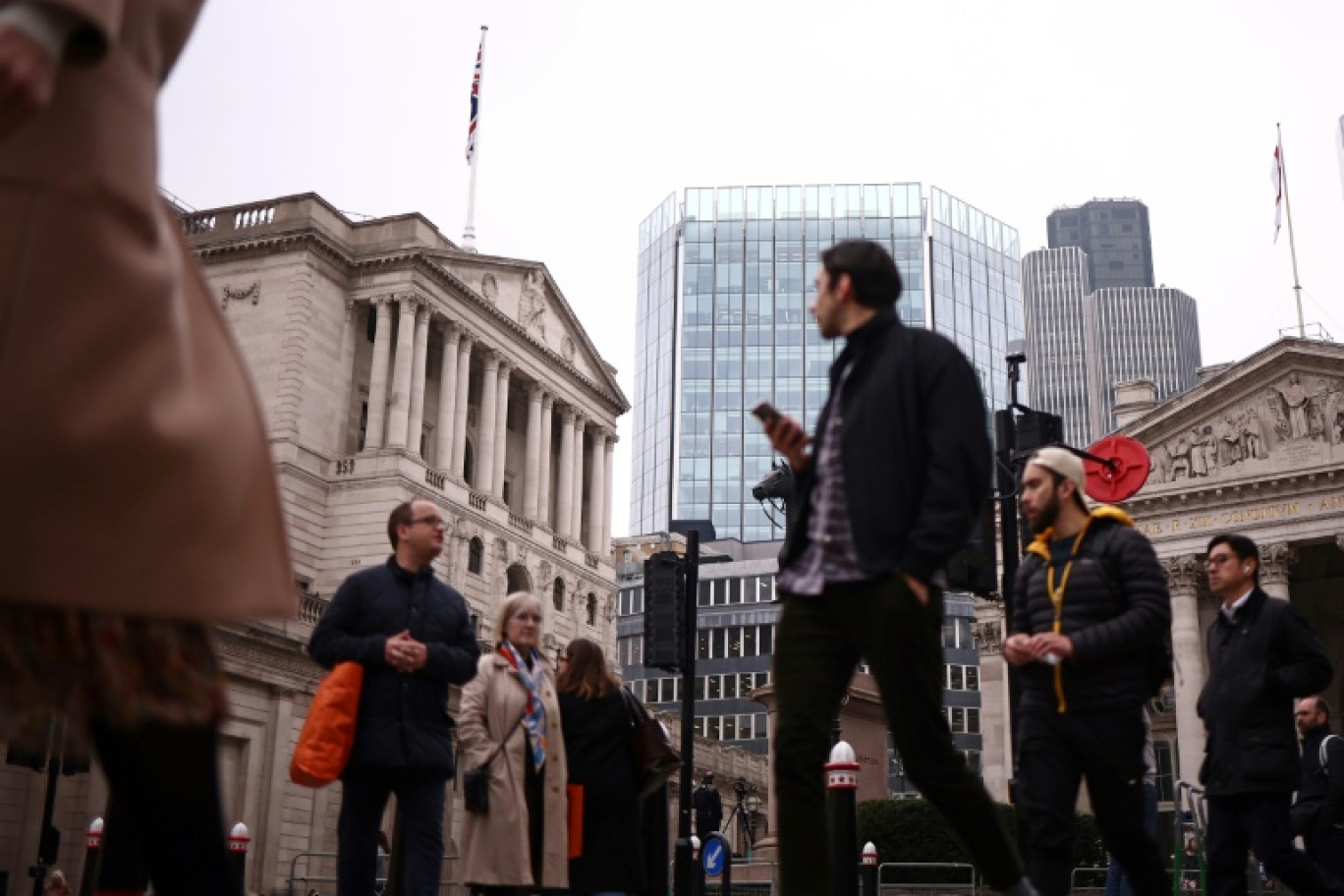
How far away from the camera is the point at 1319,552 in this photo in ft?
Answer: 154

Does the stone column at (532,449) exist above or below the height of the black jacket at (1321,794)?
above

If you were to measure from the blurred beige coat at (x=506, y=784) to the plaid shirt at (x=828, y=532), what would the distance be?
11.5 ft

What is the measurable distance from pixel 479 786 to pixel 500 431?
170 feet

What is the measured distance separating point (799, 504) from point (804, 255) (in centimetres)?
13454

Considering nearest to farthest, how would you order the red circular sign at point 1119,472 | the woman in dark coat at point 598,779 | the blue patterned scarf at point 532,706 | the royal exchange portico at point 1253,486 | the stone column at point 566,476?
the blue patterned scarf at point 532,706
the woman in dark coat at point 598,779
the red circular sign at point 1119,472
the royal exchange portico at point 1253,486
the stone column at point 566,476

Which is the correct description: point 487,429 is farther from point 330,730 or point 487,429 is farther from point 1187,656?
point 330,730

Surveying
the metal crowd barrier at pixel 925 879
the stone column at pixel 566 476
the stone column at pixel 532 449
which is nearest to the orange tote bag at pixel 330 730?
the metal crowd barrier at pixel 925 879

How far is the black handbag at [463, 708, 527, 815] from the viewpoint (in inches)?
344

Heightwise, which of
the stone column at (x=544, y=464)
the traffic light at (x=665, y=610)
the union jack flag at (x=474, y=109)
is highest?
the union jack flag at (x=474, y=109)

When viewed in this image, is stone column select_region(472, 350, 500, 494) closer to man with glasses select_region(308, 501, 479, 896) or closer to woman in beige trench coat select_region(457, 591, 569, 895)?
woman in beige trench coat select_region(457, 591, 569, 895)

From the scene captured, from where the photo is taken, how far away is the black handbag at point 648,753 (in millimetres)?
9562

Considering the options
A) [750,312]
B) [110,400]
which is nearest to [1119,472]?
[110,400]

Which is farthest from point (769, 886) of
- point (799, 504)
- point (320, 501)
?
point (320, 501)

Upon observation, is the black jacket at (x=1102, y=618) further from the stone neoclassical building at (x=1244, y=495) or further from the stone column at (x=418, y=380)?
the stone column at (x=418, y=380)
